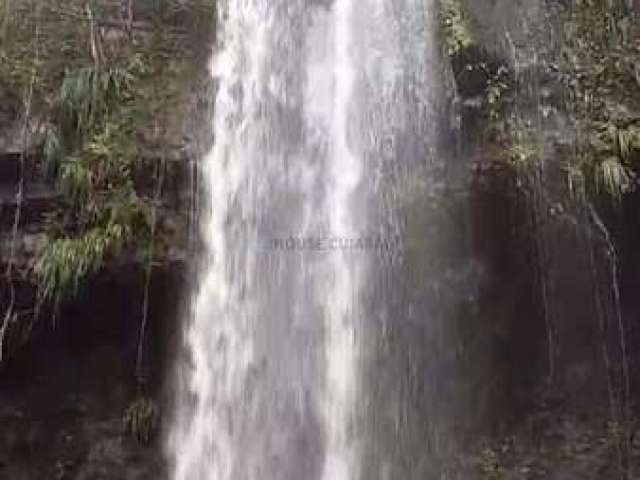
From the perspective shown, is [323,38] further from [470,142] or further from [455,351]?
[455,351]

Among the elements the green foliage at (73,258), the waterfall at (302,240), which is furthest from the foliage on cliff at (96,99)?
the waterfall at (302,240)

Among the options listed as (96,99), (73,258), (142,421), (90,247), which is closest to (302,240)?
(90,247)

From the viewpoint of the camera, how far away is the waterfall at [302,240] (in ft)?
19.9

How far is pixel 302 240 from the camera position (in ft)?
21.0

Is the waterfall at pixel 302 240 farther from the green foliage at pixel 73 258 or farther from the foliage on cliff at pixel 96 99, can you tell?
the green foliage at pixel 73 258

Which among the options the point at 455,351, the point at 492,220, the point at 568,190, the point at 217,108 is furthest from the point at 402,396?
the point at 217,108

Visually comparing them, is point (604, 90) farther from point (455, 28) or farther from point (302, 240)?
point (302, 240)

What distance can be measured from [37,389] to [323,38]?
3.39 metres

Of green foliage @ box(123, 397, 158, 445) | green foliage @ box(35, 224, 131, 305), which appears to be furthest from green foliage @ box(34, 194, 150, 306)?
green foliage @ box(123, 397, 158, 445)

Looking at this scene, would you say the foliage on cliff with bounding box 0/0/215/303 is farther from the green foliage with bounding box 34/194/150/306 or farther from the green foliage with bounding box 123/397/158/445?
the green foliage with bounding box 123/397/158/445

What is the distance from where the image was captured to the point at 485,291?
21.7 feet

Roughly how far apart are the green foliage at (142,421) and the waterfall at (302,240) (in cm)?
18

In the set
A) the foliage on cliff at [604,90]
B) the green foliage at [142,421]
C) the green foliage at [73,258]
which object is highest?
the foliage on cliff at [604,90]

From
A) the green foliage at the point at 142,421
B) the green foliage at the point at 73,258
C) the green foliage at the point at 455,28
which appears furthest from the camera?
the green foliage at the point at 455,28
